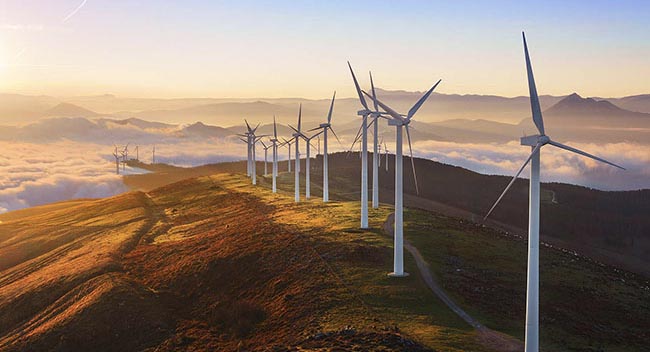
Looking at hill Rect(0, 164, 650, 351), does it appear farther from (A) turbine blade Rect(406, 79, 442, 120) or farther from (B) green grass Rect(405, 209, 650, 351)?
(A) turbine blade Rect(406, 79, 442, 120)

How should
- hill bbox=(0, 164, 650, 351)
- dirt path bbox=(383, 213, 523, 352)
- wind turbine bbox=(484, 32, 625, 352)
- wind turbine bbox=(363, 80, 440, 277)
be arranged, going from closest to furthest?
wind turbine bbox=(484, 32, 625, 352), dirt path bbox=(383, 213, 523, 352), hill bbox=(0, 164, 650, 351), wind turbine bbox=(363, 80, 440, 277)

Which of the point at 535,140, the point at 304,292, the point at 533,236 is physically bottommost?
the point at 304,292

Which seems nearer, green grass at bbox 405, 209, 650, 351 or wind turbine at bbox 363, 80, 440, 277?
green grass at bbox 405, 209, 650, 351

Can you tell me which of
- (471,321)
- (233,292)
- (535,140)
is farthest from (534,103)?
(233,292)

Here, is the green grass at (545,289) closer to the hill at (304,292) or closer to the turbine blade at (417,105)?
the hill at (304,292)

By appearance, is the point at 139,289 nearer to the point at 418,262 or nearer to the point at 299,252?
the point at 299,252

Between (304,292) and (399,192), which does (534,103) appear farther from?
(304,292)

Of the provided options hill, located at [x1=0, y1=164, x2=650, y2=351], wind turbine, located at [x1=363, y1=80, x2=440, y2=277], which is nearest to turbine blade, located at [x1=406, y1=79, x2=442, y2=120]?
wind turbine, located at [x1=363, y1=80, x2=440, y2=277]

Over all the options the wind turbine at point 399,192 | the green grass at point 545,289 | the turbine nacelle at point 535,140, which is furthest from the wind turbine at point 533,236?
the wind turbine at point 399,192
